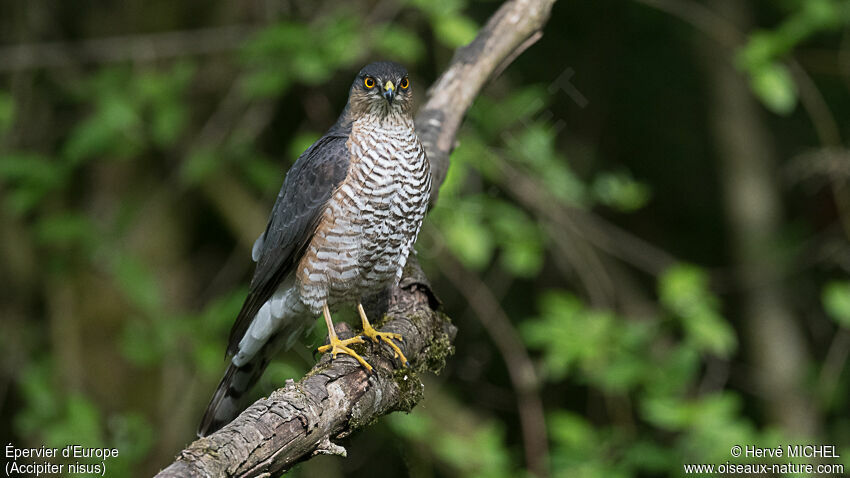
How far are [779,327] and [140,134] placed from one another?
444 centimetres

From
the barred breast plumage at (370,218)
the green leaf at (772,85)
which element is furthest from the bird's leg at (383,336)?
the green leaf at (772,85)

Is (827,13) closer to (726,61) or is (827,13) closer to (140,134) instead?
(726,61)

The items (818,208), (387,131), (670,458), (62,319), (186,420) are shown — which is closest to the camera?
(387,131)

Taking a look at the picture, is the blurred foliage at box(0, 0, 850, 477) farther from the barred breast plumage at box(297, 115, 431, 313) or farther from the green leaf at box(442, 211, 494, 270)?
the barred breast plumage at box(297, 115, 431, 313)

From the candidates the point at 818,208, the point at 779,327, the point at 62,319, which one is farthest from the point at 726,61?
the point at 62,319

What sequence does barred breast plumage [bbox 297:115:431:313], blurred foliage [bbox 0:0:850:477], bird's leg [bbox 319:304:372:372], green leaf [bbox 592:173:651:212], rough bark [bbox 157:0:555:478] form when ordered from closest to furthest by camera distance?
rough bark [bbox 157:0:555:478], bird's leg [bbox 319:304:372:372], barred breast plumage [bbox 297:115:431:313], blurred foliage [bbox 0:0:850:477], green leaf [bbox 592:173:651:212]

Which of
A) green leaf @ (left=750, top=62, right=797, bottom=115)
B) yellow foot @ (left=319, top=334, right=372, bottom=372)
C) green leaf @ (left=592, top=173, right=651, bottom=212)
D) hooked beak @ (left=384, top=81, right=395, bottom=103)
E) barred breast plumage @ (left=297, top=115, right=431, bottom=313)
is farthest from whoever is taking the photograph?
green leaf @ (left=592, top=173, right=651, bottom=212)

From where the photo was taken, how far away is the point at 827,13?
4.03 metres

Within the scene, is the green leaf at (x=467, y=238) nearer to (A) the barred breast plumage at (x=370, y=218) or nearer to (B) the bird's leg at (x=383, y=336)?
(A) the barred breast plumage at (x=370, y=218)

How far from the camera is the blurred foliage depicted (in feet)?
13.6

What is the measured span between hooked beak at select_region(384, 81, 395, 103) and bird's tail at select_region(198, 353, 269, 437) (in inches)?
47.2

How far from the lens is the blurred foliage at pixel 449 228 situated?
163 inches

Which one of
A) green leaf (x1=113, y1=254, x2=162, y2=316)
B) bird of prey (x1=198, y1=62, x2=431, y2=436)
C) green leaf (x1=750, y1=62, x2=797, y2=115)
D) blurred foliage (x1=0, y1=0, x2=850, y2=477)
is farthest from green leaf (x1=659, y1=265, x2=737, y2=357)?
green leaf (x1=113, y1=254, x2=162, y2=316)

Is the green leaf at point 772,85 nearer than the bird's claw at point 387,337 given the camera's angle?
No
